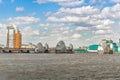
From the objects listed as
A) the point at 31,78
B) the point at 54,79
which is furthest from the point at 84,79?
the point at 31,78

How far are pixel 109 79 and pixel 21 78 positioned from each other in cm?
2231

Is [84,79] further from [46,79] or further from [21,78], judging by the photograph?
[21,78]

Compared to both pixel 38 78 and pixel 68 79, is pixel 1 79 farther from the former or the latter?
pixel 68 79

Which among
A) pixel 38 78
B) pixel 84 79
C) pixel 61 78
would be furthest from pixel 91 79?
pixel 38 78

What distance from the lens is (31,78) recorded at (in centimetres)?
8012

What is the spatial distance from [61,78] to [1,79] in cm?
1507

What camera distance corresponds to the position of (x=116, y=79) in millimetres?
78062

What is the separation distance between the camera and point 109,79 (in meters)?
78.8

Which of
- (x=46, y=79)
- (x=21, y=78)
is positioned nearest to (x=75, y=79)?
(x=46, y=79)

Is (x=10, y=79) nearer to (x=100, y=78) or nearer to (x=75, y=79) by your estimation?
(x=75, y=79)

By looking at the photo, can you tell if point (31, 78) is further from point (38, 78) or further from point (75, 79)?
point (75, 79)

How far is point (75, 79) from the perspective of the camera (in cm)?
7750

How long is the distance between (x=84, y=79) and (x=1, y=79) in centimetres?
2059

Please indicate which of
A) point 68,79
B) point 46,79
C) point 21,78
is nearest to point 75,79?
point 68,79
